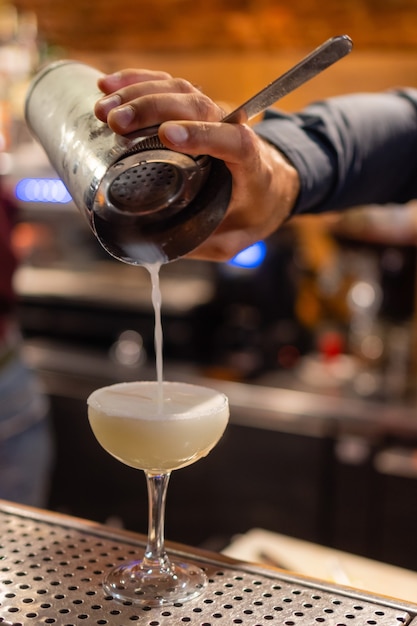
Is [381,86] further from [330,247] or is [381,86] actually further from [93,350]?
[93,350]

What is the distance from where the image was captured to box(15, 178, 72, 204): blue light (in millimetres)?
4129

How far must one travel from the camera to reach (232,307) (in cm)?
390

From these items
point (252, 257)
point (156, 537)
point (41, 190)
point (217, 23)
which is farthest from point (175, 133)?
point (41, 190)

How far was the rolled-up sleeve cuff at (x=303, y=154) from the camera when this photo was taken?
1.53 metres

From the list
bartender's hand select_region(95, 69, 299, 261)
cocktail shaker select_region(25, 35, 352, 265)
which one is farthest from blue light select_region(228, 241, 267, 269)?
cocktail shaker select_region(25, 35, 352, 265)

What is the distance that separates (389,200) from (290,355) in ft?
6.93

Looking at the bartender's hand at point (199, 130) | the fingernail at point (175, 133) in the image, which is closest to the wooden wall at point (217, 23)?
the bartender's hand at point (199, 130)

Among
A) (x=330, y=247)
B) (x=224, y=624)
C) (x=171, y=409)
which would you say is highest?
(x=171, y=409)

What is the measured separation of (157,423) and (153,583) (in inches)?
7.8

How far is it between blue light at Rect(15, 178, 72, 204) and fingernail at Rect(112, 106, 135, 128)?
10.2ft

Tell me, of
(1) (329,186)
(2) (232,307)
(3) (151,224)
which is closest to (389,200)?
(1) (329,186)

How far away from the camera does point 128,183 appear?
121 centimetres

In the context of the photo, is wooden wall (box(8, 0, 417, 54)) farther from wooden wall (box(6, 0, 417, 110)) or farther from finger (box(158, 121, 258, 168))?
finger (box(158, 121, 258, 168))

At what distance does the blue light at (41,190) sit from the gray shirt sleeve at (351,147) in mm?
2477
